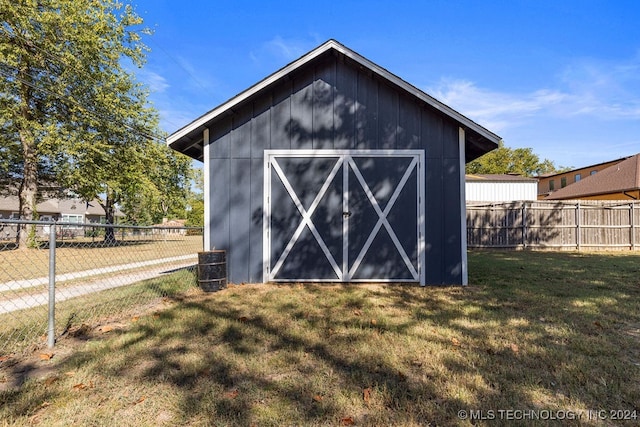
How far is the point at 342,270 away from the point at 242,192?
2585 mm

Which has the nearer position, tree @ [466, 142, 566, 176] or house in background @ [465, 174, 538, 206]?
house in background @ [465, 174, 538, 206]

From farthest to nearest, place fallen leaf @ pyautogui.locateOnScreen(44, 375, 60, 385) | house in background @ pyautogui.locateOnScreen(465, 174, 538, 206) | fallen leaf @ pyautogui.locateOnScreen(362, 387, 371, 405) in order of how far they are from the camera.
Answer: house in background @ pyautogui.locateOnScreen(465, 174, 538, 206)
fallen leaf @ pyautogui.locateOnScreen(44, 375, 60, 385)
fallen leaf @ pyautogui.locateOnScreen(362, 387, 371, 405)

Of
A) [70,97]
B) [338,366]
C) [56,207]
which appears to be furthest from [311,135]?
[56,207]

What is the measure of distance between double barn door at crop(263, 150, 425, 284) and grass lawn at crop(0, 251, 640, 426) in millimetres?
1548

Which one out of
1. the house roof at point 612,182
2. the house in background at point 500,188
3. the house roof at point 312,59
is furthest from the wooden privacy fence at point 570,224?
the house in background at point 500,188

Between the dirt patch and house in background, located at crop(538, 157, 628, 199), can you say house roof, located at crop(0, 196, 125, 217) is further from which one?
house in background, located at crop(538, 157, 628, 199)

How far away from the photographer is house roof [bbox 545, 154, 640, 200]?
59.7 ft

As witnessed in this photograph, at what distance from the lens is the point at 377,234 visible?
632cm

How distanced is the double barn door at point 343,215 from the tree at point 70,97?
41.5 ft

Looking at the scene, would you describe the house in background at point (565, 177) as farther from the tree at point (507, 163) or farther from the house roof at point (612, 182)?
the house roof at point (612, 182)

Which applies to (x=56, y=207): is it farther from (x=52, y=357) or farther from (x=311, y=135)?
(x=52, y=357)

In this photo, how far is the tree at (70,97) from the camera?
45.4 ft

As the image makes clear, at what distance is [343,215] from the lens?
6316 millimetres

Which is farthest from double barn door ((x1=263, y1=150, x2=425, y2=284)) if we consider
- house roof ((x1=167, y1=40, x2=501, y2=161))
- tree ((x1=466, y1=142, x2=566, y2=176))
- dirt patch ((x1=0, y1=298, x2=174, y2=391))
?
tree ((x1=466, y1=142, x2=566, y2=176))
